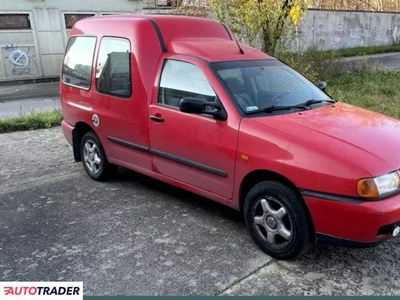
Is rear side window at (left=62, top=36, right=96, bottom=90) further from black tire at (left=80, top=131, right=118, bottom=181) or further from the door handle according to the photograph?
the door handle

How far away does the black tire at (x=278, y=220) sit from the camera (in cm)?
318

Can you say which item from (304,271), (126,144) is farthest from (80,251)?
(304,271)

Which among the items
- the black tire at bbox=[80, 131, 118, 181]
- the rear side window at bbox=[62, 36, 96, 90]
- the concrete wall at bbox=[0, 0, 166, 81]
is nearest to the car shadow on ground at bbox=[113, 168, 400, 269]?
the black tire at bbox=[80, 131, 118, 181]

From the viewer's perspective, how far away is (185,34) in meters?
4.59

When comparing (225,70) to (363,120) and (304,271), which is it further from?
(304,271)

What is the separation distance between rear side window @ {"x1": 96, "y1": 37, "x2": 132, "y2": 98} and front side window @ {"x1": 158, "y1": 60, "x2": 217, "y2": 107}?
0.48 m

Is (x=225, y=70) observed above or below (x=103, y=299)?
above

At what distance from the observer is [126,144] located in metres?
4.70

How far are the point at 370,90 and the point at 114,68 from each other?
284 inches

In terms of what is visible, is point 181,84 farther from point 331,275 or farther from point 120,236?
point 331,275

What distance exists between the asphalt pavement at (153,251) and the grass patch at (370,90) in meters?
4.66

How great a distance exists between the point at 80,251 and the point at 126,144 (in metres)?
1.45

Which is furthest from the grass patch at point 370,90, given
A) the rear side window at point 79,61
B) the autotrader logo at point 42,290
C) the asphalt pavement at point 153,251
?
the autotrader logo at point 42,290

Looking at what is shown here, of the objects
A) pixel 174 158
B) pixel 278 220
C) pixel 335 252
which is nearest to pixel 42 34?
pixel 174 158
